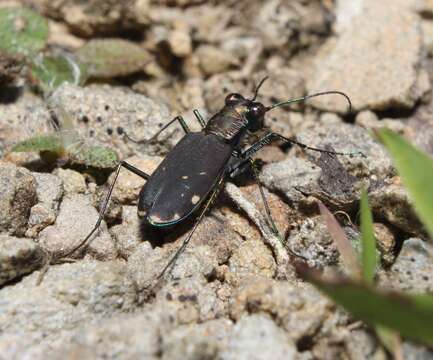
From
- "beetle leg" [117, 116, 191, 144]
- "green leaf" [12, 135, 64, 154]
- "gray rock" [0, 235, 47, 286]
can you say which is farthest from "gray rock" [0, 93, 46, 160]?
"gray rock" [0, 235, 47, 286]

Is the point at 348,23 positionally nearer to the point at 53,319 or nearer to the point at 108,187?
the point at 108,187

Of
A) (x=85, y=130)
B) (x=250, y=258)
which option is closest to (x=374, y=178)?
(x=250, y=258)

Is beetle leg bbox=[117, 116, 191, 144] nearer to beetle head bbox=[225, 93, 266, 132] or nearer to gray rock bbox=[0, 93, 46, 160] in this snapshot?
beetle head bbox=[225, 93, 266, 132]

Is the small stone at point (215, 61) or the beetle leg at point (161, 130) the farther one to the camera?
the small stone at point (215, 61)

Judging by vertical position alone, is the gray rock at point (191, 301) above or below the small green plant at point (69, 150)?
Answer: above

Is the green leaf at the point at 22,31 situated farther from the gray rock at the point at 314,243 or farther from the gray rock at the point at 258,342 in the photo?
the gray rock at the point at 258,342

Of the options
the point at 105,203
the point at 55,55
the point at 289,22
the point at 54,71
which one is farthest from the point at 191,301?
the point at 289,22

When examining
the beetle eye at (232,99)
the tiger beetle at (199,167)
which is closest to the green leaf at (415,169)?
the tiger beetle at (199,167)

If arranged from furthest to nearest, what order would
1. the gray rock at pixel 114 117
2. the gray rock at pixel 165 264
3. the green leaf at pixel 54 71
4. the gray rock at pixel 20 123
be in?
the green leaf at pixel 54 71 → the gray rock at pixel 114 117 → the gray rock at pixel 20 123 → the gray rock at pixel 165 264
